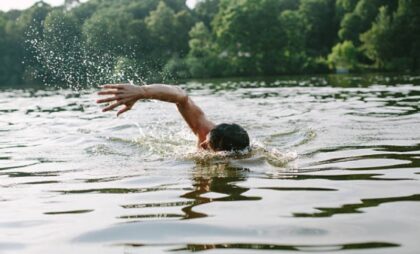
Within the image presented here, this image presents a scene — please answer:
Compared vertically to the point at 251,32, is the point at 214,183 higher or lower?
lower

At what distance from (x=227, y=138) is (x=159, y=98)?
1.03 m

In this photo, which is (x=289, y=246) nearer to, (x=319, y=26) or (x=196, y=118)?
(x=196, y=118)

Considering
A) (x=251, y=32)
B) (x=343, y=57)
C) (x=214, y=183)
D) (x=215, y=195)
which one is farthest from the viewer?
(x=251, y=32)

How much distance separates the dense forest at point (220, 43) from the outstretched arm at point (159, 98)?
36.1 m

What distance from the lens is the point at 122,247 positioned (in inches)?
117

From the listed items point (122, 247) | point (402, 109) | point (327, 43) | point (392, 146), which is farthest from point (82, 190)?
point (327, 43)

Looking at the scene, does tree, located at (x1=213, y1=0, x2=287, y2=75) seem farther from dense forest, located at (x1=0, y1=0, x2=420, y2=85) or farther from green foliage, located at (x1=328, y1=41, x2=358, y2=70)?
green foliage, located at (x1=328, y1=41, x2=358, y2=70)

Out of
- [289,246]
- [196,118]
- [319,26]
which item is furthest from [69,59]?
[289,246]

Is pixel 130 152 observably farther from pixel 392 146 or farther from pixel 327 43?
pixel 327 43

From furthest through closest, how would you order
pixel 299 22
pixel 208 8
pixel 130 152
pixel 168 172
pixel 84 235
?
pixel 208 8, pixel 299 22, pixel 130 152, pixel 168 172, pixel 84 235

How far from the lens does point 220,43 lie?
65562 millimetres

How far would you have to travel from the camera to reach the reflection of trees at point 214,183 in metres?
3.97

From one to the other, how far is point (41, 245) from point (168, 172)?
2.27 meters

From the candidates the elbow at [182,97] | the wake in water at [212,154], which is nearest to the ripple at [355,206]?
the wake in water at [212,154]
